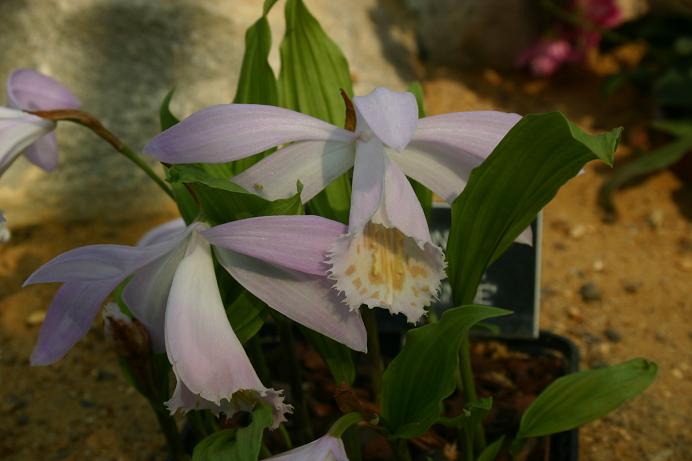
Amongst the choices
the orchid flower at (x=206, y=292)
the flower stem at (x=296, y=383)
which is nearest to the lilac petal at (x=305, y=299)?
the orchid flower at (x=206, y=292)

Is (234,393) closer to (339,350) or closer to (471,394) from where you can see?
(339,350)

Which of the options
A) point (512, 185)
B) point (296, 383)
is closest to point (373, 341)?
point (296, 383)

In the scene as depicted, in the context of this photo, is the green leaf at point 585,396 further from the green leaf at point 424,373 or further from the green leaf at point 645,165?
the green leaf at point 645,165

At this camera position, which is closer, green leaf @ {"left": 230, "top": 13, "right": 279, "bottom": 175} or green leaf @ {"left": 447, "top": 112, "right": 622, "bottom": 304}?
green leaf @ {"left": 447, "top": 112, "right": 622, "bottom": 304}

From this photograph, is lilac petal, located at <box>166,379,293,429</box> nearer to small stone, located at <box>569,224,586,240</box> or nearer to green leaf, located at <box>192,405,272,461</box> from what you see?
green leaf, located at <box>192,405,272,461</box>

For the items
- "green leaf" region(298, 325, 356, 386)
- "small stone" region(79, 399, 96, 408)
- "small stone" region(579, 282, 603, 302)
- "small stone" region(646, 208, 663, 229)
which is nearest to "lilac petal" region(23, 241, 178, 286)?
"green leaf" region(298, 325, 356, 386)

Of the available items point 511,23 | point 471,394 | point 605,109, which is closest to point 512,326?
point 471,394

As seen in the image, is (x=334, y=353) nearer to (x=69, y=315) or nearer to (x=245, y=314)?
(x=245, y=314)
